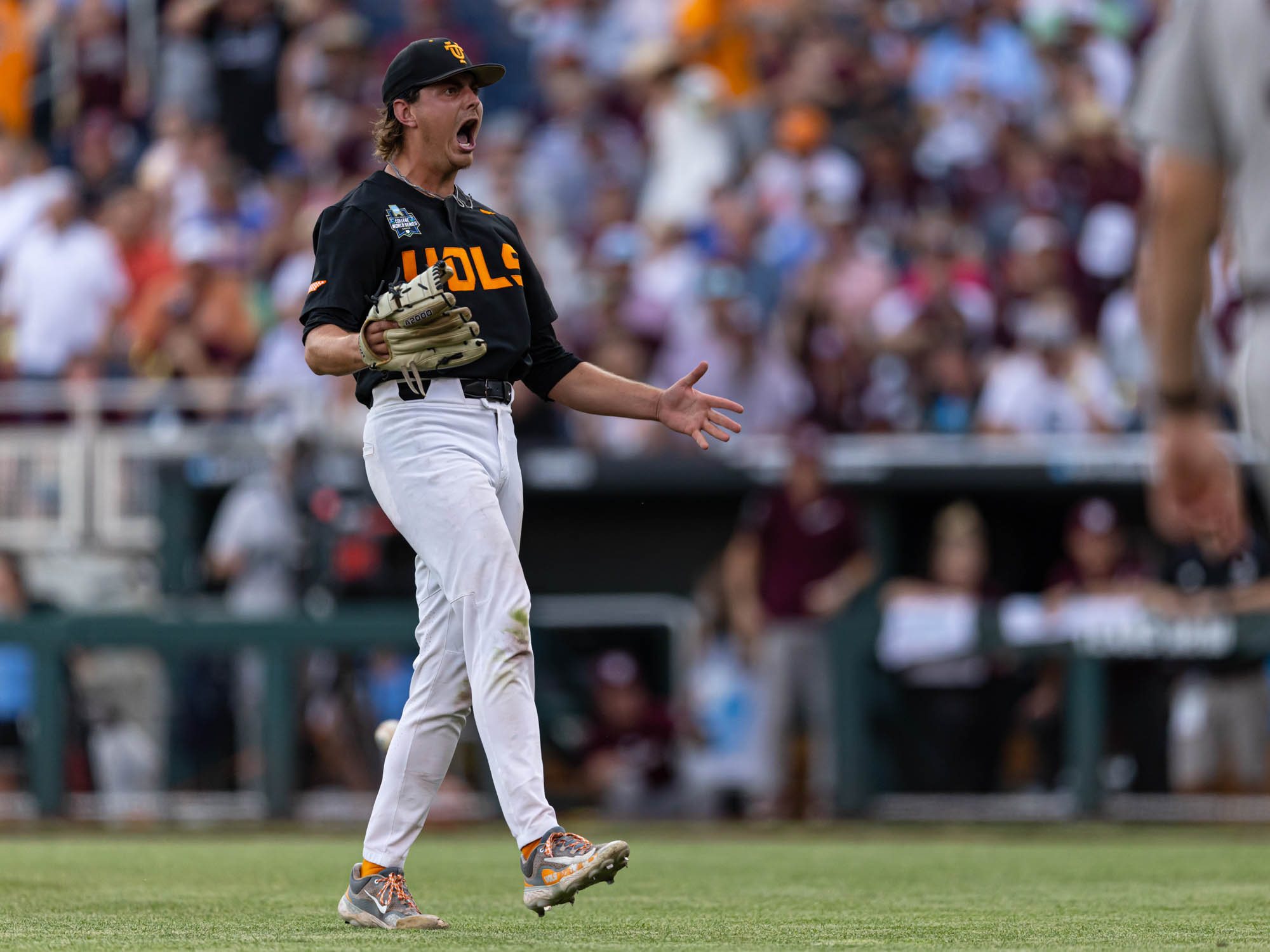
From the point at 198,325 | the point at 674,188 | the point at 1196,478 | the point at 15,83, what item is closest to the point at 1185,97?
the point at 1196,478

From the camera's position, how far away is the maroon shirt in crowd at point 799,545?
10.6 m

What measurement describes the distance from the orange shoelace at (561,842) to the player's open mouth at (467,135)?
5.85 feet

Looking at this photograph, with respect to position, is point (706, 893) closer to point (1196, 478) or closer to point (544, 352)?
point (544, 352)

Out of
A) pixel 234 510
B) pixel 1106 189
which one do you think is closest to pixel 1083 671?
pixel 1106 189

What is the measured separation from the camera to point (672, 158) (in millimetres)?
13844

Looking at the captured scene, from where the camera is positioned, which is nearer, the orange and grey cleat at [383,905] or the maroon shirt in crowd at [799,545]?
the orange and grey cleat at [383,905]

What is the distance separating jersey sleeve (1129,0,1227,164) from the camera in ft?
8.94

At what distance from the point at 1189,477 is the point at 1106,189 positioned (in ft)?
34.3

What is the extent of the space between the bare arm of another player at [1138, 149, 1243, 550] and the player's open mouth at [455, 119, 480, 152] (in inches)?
104

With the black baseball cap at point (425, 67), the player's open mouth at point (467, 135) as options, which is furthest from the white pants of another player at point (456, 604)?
the black baseball cap at point (425, 67)

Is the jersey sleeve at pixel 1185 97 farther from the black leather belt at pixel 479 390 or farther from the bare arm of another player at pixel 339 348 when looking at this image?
the black leather belt at pixel 479 390

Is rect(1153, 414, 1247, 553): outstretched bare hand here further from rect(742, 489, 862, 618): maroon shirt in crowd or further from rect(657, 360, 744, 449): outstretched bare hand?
rect(742, 489, 862, 618): maroon shirt in crowd

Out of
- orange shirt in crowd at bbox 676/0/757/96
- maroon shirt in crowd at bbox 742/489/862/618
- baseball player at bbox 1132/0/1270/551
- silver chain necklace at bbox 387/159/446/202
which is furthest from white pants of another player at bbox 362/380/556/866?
orange shirt in crowd at bbox 676/0/757/96

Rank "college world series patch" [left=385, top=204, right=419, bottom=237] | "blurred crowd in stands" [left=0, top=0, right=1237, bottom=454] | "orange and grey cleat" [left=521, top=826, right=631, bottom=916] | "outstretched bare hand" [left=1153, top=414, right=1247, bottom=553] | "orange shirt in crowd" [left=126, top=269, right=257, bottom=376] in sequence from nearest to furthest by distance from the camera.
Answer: "outstretched bare hand" [left=1153, top=414, right=1247, bottom=553] → "orange and grey cleat" [left=521, top=826, right=631, bottom=916] → "college world series patch" [left=385, top=204, right=419, bottom=237] → "blurred crowd in stands" [left=0, top=0, right=1237, bottom=454] → "orange shirt in crowd" [left=126, top=269, right=257, bottom=376]
